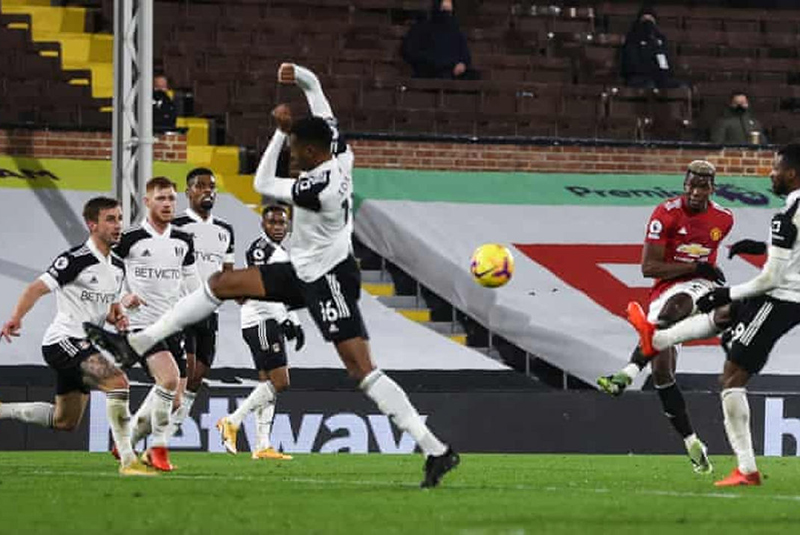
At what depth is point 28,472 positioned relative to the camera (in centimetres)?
1313

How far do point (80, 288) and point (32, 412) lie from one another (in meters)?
1.21

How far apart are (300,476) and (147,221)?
2.61m

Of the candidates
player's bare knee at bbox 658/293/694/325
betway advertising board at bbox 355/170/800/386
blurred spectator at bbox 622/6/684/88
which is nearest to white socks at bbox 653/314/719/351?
→ player's bare knee at bbox 658/293/694/325

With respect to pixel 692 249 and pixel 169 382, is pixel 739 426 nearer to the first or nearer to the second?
pixel 692 249

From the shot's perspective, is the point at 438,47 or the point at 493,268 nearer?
the point at 493,268

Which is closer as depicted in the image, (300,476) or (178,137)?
(300,476)

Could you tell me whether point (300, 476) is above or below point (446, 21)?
below

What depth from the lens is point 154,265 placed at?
14.6 meters

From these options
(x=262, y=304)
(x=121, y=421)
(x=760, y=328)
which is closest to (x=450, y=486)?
(x=760, y=328)

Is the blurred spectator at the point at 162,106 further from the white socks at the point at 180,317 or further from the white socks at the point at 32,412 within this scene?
the white socks at the point at 180,317

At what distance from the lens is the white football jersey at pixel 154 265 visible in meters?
14.5

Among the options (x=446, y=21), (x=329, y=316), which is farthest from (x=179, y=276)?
(x=446, y=21)

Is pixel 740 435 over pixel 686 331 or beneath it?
beneath

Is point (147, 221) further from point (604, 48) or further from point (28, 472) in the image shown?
point (604, 48)
